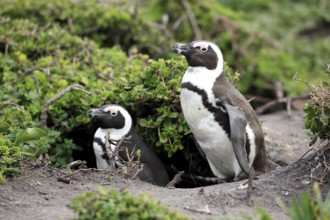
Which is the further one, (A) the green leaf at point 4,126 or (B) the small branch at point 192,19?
(B) the small branch at point 192,19

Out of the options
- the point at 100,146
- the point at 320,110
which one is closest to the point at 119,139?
the point at 100,146

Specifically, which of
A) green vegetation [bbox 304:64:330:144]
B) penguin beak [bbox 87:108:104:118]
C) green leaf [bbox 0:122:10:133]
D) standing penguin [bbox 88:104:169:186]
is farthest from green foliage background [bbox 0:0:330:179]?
green vegetation [bbox 304:64:330:144]

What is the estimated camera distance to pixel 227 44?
399 inches

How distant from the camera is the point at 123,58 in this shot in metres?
7.82

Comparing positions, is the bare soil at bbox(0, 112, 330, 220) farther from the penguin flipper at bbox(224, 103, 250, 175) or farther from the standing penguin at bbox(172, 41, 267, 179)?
the standing penguin at bbox(172, 41, 267, 179)

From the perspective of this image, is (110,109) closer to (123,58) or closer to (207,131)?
(207,131)

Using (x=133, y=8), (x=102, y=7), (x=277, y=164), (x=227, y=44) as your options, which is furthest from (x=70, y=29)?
(x=277, y=164)

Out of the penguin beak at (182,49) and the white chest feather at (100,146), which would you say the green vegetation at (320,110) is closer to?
the penguin beak at (182,49)

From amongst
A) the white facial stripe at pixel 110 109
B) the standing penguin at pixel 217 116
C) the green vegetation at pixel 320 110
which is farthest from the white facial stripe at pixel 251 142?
the white facial stripe at pixel 110 109

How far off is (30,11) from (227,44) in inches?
108

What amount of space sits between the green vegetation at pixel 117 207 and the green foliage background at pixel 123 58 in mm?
1396

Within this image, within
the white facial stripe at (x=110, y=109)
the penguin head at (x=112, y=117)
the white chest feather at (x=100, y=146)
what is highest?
the white facial stripe at (x=110, y=109)

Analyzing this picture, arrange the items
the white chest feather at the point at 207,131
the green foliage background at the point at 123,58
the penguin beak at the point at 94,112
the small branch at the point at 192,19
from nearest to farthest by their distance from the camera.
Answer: the white chest feather at the point at 207,131 < the penguin beak at the point at 94,112 < the green foliage background at the point at 123,58 < the small branch at the point at 192,19

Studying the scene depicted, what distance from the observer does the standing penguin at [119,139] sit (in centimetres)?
610
